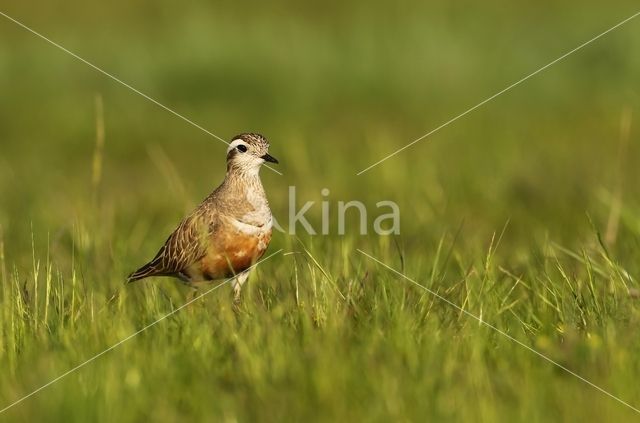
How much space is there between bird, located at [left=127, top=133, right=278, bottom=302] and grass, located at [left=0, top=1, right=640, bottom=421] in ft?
0.48

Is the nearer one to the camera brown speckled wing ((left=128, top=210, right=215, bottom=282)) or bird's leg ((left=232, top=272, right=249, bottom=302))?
brown speckled wing ((left=128, top=210, right=215, bottom=282))

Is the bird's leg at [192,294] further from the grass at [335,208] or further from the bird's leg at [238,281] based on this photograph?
the bird's leg at [238,281]

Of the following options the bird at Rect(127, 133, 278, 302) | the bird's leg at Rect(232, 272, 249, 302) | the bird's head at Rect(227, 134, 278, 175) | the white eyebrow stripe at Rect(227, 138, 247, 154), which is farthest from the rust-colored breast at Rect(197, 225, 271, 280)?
the white eyebrow stripe at Rect(227, 138, 247, 154)

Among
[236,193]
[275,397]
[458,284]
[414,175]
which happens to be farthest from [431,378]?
[414,175]

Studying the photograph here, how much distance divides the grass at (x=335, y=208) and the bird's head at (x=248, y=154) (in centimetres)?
47

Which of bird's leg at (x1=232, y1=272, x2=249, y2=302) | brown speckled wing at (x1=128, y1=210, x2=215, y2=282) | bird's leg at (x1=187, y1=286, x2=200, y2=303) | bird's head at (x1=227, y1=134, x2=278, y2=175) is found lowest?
bird's leg at (x1=187, y1=286, x2=200, y2=303)

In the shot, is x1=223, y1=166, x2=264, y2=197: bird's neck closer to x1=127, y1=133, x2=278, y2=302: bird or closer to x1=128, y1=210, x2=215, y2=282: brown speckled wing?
x1=127, y1=133, x2=278, y2=302: bird

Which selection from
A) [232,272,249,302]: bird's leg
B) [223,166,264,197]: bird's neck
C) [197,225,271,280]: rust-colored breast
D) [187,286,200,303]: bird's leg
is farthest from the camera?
[187,286,200,303]: bird's leg

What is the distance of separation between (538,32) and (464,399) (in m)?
9.45

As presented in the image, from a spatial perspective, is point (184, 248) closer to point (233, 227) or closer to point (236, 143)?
point (233, 227)

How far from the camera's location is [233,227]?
479 centimetres

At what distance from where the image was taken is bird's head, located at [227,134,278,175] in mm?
4895

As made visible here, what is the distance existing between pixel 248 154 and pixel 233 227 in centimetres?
32

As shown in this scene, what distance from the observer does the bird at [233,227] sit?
15.7 ft
